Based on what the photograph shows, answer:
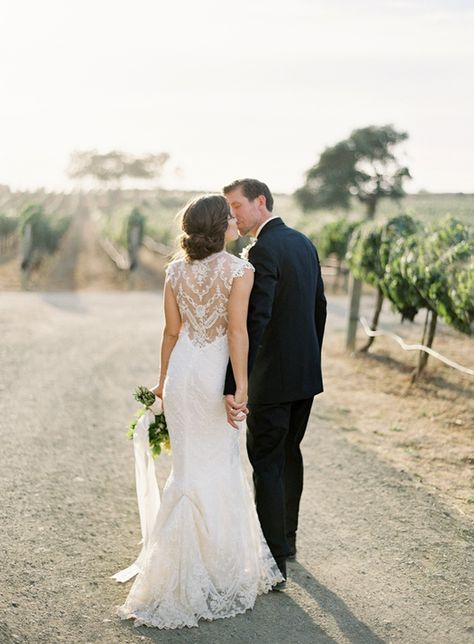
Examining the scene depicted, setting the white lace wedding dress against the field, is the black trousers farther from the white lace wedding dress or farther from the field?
the field

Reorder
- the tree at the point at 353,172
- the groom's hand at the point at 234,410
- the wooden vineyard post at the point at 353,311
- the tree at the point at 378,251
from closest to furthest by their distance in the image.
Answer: the groom's hand at the point at 234,410 → the tree at the point at 378,251 → the wooden vineyard post at the point at 353,311 → the tree at the point at 353,172

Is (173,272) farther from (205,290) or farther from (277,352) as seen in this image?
(277,352)

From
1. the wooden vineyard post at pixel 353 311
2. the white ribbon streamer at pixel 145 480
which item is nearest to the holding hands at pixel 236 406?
the white ribbon streamer at pixel 145 480

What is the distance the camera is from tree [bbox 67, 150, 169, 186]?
12925 cm

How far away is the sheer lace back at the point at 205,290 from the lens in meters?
3.25

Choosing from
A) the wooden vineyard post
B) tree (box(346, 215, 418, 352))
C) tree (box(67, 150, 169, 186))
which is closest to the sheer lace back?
tree (box(346, 215, 418, 352))

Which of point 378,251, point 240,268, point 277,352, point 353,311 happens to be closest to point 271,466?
point 277,352

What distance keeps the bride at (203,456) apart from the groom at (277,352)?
0.16 metres

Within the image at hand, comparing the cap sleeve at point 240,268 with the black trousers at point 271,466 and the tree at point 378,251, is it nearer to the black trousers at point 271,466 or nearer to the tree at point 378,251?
the black trousers at point 271,466

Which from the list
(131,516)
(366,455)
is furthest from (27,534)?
(366,455)

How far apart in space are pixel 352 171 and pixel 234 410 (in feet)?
172

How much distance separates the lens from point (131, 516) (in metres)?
4.47

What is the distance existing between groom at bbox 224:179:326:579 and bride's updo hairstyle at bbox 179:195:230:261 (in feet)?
0.95

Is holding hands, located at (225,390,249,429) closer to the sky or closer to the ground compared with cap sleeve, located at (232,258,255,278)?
closer to the ground
